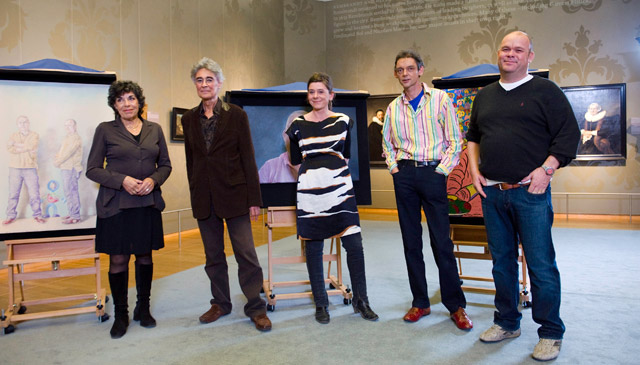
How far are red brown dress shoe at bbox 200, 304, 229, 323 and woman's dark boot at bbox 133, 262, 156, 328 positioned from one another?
303 millimetres

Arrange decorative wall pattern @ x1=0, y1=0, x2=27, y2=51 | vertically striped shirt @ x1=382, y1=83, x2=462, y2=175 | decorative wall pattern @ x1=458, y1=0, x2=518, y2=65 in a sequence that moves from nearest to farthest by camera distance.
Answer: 1. vertically striped shirt @ x1=382, y1=83, x2=462, y2=175
2. decorative wall pattern @ x1=0, y1=0, x2=27, y2=51
3. decorative wall pattern @ x1=458, y1=0, x2=518, y2=65

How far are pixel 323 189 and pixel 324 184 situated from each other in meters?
0.03

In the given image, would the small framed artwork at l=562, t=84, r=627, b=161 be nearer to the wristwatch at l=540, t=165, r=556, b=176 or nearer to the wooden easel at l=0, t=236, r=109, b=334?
the wristwatch at l=540, t=165, r=556, b=176

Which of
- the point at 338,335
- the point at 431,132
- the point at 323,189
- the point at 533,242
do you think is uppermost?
the point at 431,132

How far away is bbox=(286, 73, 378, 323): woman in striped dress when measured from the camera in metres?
2.90

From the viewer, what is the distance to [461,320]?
2775 mm

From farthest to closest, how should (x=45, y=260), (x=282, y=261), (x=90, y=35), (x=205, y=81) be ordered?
(x=90, y=35) < (x=282, y=261) < (x=45, y=260) < (x=205, y=81)

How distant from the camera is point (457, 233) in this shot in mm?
3521

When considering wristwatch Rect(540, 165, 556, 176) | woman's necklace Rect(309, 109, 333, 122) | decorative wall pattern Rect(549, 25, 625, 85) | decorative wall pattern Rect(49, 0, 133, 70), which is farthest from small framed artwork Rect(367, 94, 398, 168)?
wristwatch Rect(540, 165, 556, 176)


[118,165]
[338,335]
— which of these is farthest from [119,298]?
[338,335]

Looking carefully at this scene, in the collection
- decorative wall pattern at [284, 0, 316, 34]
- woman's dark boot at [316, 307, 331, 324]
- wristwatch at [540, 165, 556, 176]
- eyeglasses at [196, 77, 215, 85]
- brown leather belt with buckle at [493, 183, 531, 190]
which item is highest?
decorative wall pattern at [284, 0, 316, 34]

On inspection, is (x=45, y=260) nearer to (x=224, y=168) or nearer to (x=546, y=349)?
(x=224, y=168)

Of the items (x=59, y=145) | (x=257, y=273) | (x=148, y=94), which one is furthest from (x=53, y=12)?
(x=257, y=273)

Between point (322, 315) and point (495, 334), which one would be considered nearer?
point (495, 334)
